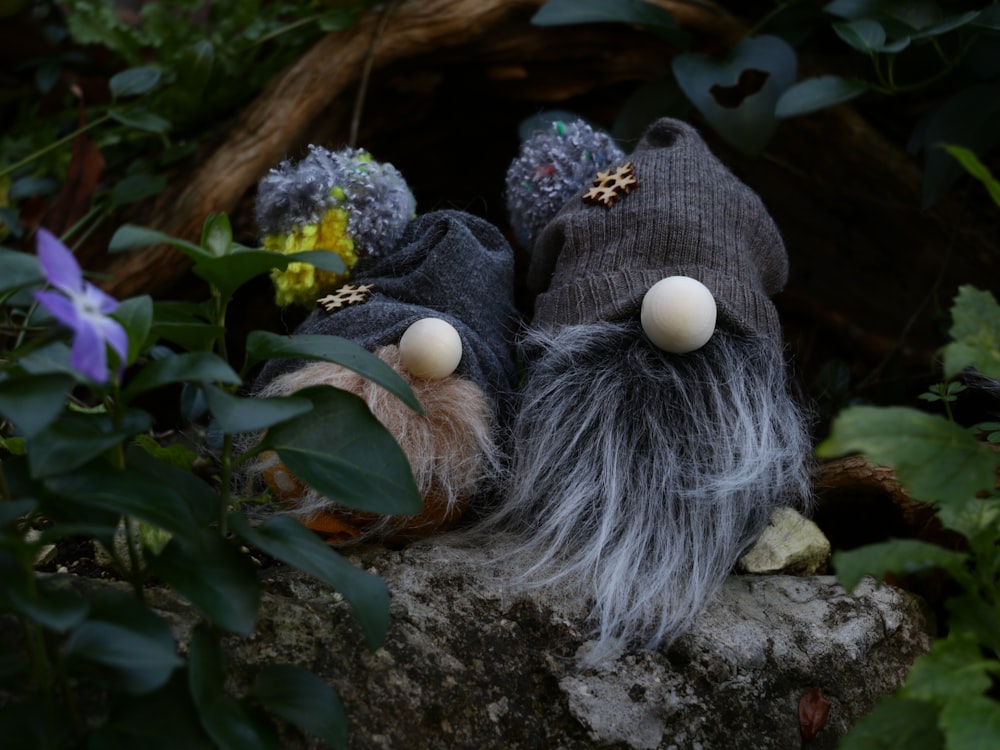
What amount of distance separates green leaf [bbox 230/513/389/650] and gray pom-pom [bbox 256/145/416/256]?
20.7 inches

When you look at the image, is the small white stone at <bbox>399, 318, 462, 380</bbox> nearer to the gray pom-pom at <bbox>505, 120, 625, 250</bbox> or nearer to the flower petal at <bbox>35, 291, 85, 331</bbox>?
the gray pom-pom at <bbox>505, 120, 625, 250</bbox>

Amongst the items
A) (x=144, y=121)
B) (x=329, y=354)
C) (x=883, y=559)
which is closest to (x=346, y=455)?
(x=329, y=354)

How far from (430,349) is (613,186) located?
32 cm

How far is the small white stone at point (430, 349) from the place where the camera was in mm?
1034

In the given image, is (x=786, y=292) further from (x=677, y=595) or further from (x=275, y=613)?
(x=275, y=613)

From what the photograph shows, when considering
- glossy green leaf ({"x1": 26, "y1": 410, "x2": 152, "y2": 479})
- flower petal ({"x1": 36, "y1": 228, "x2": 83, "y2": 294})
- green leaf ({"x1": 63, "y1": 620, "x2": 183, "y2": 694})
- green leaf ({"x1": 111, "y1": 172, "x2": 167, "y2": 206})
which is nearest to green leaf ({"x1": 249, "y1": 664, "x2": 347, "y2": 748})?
green leaf ({"x1": 63, "y1": 620, "x2": 183, "y2": 694})

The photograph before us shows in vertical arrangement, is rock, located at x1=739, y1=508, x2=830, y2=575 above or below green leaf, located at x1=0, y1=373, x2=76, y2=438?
below

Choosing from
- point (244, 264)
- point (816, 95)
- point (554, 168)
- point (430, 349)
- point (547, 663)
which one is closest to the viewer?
point (244, 264)

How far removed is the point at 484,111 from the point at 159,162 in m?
0.58

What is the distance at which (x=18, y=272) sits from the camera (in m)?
0.69

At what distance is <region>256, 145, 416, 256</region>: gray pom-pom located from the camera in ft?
3.87

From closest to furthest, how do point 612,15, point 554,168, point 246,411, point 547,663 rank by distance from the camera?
point 246,411, point 547,663, point 554,168, point 612,15

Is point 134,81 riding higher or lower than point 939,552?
higher

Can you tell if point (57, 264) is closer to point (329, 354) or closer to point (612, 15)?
point (329, 354)
